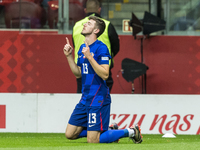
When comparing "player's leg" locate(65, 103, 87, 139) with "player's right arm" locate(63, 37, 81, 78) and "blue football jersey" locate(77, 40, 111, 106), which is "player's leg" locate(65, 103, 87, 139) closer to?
"blue football jersey" locate(77, 40, 111, 106)

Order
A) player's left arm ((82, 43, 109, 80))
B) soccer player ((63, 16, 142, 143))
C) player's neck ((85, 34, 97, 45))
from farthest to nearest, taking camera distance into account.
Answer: player's neck ((85, 34, 97, 45)) → soccer player ((63, 16, 142, 143)) → player's left arm ((82, 43, 109, 80))

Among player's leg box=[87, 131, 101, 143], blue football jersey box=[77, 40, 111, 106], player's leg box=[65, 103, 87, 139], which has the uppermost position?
blue football jersey box=[77, 40, 111, 106]

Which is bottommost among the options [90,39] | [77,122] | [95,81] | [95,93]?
[77,122]

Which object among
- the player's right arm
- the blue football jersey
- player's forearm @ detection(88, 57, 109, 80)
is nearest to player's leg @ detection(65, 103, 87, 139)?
the blue football jersey

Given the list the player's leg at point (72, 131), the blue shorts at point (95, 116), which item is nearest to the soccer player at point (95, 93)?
the blue shorts at point (95, 116)

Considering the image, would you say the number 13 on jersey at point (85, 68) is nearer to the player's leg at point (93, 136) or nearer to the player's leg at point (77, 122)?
the player's leg at point (77, 122)

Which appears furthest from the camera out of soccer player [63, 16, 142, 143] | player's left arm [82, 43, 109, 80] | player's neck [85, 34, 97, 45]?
player's neck [85, 34, 97, 45]

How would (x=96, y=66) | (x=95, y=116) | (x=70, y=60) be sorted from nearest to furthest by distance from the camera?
(x=96, y=66) → (x=95, y=116) → (x=70, y=60)

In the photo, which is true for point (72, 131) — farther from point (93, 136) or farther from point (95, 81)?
point (95, 81)

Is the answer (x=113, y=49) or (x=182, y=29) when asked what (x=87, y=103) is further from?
(x=182, y=29)

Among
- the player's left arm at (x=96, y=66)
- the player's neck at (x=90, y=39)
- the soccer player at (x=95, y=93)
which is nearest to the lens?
the player's left arm at (x=96, y=66)

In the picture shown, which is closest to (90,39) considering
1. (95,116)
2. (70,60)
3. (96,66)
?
(70,60)

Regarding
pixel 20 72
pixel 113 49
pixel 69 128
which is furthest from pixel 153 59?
pixel 69 128

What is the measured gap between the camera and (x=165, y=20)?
10039mm
